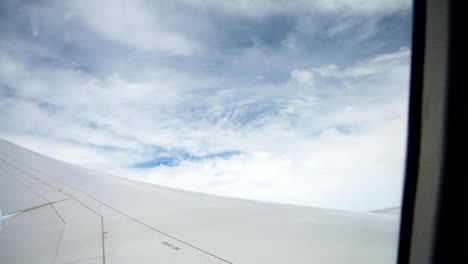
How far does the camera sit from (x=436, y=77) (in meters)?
1.08

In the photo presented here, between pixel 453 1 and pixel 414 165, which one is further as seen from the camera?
pixel 414 165

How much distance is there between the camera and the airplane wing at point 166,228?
2.08 meters

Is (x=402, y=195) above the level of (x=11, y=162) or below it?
above

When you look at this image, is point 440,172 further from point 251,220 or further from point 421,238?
point 251,220

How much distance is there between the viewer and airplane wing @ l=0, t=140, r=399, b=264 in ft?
6.82

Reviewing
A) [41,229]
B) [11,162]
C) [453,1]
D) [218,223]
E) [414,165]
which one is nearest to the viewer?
[453,1]

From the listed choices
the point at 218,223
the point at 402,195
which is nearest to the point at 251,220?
the point at 218,223

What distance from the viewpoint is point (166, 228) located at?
288cm

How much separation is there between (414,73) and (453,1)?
306 millimetres

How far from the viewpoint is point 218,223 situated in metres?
2.91

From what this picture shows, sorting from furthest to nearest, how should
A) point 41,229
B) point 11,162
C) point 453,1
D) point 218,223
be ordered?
point 11,162 < point 41,229 < point 218,223 < point 453,1

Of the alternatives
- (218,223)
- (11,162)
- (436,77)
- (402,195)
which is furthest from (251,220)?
(11,162)

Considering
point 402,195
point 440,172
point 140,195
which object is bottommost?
point 140,195

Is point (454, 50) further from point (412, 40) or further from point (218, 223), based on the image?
point (218, 223)
